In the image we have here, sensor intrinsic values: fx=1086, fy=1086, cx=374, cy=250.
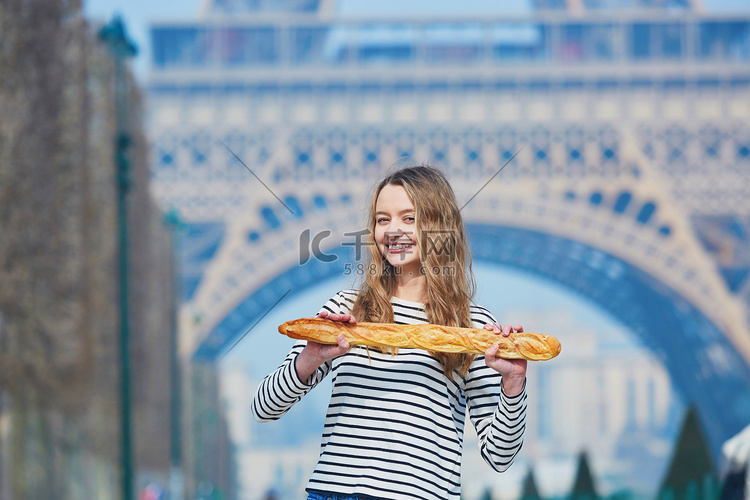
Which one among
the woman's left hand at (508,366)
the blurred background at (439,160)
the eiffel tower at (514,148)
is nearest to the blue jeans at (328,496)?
the woman's left hand at (508,366)

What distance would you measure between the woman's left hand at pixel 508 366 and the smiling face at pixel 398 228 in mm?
265

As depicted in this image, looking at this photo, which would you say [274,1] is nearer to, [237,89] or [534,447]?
[237,89]

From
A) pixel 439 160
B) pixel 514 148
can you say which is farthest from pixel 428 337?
pixel 514 148

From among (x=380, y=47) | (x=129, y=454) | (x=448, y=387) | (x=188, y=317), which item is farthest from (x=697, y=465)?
(x=380, y=47)

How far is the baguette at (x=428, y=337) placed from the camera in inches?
84.7

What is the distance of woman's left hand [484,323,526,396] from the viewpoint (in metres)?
2.15

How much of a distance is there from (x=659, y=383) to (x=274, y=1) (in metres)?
30.1

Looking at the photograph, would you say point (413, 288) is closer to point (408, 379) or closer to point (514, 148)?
point (408, 379)

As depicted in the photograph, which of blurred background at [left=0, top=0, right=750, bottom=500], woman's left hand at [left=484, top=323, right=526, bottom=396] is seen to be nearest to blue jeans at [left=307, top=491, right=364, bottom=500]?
woman's left hand at [left=484, top=323, right=526, bottom=396]

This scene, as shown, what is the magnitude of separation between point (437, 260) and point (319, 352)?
0.34 meters

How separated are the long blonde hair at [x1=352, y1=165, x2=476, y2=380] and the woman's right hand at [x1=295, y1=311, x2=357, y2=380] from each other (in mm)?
177

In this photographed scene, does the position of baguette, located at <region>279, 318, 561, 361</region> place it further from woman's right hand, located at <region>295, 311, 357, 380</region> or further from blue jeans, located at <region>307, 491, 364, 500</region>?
blue jeans, located at <region>307, 491, 364, 500</region>

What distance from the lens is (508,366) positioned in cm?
218

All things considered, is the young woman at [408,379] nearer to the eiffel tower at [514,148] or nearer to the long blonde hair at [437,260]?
the long blonde hair at [437,260]
